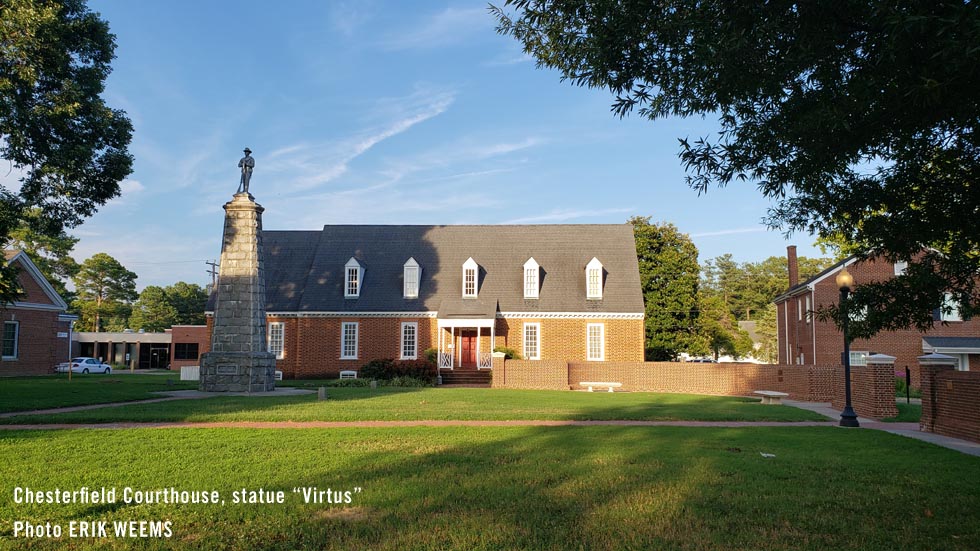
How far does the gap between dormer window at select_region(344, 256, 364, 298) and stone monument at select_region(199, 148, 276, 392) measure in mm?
12799

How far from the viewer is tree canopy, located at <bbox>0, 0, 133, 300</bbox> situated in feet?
59.4

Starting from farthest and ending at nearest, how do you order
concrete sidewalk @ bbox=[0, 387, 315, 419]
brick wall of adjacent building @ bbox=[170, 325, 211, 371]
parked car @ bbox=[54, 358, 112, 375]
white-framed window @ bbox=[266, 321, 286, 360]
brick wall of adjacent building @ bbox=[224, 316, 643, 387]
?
brick wall of adjacent building @ bbox=[170, 325, 211, 371]
parked car @ bbox=[54, 358, 112, 375]
white-framed window @ bbox=[266, 321, 286, 360]
brick wall of adjacent building @ bbox=[224, 316, 643, 387]
concrete sidewalk @ bbox=[0, 387, 315, 419]

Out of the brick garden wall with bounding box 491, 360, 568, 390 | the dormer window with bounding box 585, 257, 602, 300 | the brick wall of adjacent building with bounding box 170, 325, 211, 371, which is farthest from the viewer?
the brick wall of adjacent building with bounding box 170, 325, 211, 371

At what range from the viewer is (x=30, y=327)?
38719 mm

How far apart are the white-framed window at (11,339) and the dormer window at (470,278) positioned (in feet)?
84.3

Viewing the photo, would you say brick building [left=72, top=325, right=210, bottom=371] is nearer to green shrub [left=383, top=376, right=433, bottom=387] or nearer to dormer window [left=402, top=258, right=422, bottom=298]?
dormer window [left=402, top=258, right=422, bottom=298]

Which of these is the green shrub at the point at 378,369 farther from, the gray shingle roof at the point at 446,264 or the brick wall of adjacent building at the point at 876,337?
the brick wall of adjacent building at the point at 876,337

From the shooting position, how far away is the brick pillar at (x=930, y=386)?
13648 mm

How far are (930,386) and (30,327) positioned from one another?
143ft

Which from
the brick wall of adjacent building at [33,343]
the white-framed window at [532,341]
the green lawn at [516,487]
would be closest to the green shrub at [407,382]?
the white-framed window at [532,341]

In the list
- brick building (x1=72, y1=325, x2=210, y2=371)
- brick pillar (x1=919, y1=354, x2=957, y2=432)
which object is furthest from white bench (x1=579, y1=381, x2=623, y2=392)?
brick building (x1=72, y1=325, x2=210, y2=371)

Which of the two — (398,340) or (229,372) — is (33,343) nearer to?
(398,340)

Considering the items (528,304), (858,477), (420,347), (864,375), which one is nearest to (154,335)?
(420,347)

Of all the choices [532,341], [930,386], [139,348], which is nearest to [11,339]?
[139,348]
